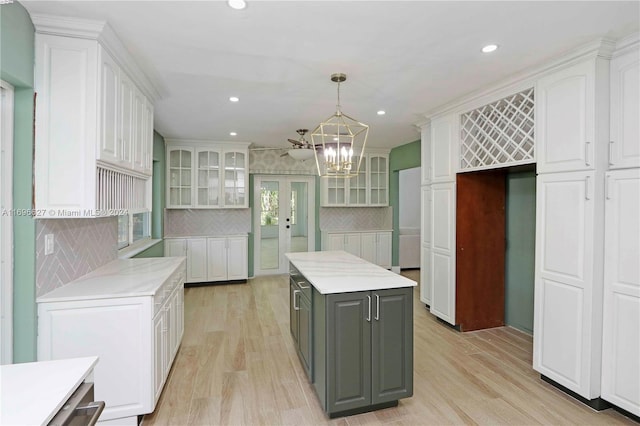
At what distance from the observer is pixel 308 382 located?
2.81 meters

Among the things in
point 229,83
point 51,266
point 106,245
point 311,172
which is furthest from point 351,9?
point 311,172

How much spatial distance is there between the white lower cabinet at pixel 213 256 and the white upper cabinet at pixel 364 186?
6.30ft

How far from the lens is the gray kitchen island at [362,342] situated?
7.35 feet

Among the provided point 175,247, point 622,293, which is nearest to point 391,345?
point 622,293

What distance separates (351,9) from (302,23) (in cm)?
33

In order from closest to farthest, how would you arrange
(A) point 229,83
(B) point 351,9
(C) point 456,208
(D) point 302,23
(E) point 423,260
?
(B) point 351,9
(D) point 302,23
(A) point 229,83
(C) point 456,208
(E) point 423,260

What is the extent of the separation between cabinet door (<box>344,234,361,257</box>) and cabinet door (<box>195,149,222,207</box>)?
2596mm

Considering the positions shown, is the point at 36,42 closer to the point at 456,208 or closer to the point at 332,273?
the point at 332,273

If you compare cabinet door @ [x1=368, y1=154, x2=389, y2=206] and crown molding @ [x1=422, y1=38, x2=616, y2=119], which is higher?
crown molding @ [x1=422, y1=38, x2=616, y2=119]

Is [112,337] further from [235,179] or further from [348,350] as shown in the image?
[235,179]

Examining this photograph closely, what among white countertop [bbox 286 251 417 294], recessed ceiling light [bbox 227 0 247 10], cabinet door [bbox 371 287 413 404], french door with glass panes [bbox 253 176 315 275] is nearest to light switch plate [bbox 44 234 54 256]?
white countertop [bbox 286 251 417 294]

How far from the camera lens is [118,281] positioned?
8.13ft

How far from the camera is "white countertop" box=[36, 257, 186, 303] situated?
6.96ft

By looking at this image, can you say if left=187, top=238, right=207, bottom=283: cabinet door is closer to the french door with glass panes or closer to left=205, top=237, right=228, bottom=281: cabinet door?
left=205, top=237, right=228, bottom=281: cabinet door
